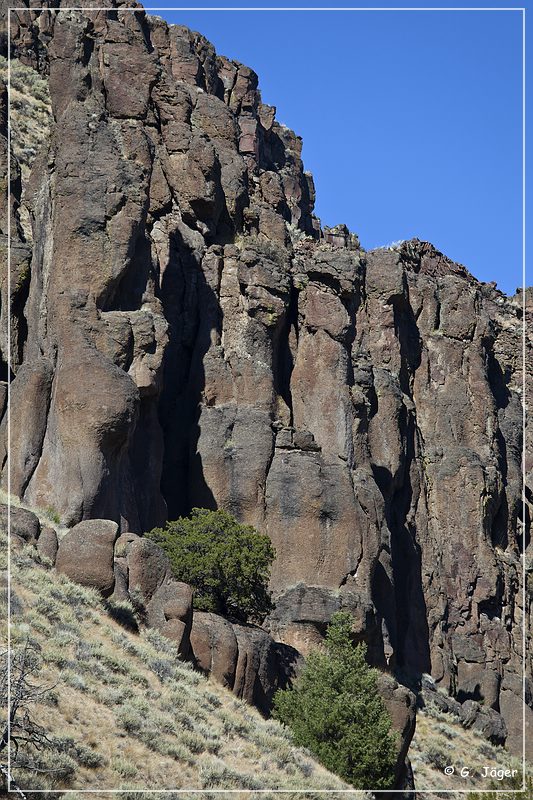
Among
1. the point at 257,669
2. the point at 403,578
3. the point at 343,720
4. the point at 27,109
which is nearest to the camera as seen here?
the point at 343,720

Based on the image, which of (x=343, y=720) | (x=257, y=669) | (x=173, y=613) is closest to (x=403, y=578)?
(x=257, y=669)

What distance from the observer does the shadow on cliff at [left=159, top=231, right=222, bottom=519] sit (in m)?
55.0

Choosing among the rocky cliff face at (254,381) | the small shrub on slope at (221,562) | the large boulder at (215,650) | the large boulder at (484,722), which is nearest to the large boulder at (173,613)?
the large boulder at (215,650)

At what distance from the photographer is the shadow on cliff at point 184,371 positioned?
55031 millimetres

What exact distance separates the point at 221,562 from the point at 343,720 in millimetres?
8407

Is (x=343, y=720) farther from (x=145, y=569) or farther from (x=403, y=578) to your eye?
(x=403, y=578)

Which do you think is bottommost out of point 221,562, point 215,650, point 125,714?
point 125,714

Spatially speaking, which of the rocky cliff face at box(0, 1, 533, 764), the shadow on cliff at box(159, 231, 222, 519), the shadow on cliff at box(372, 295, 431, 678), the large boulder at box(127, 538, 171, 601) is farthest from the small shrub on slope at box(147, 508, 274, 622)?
the shadow on cliff at box(372, 295, 431, 678)

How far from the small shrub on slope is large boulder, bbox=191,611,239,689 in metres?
3.61

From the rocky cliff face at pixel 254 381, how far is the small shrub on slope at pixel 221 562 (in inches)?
81.4

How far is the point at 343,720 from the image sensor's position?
38.6 metres

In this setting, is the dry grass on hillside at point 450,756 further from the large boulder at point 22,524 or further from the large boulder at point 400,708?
the large boulder at point 22,524

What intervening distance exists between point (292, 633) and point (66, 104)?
26213 millimetres

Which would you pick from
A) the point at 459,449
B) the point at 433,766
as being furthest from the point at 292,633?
the point at 459,449
